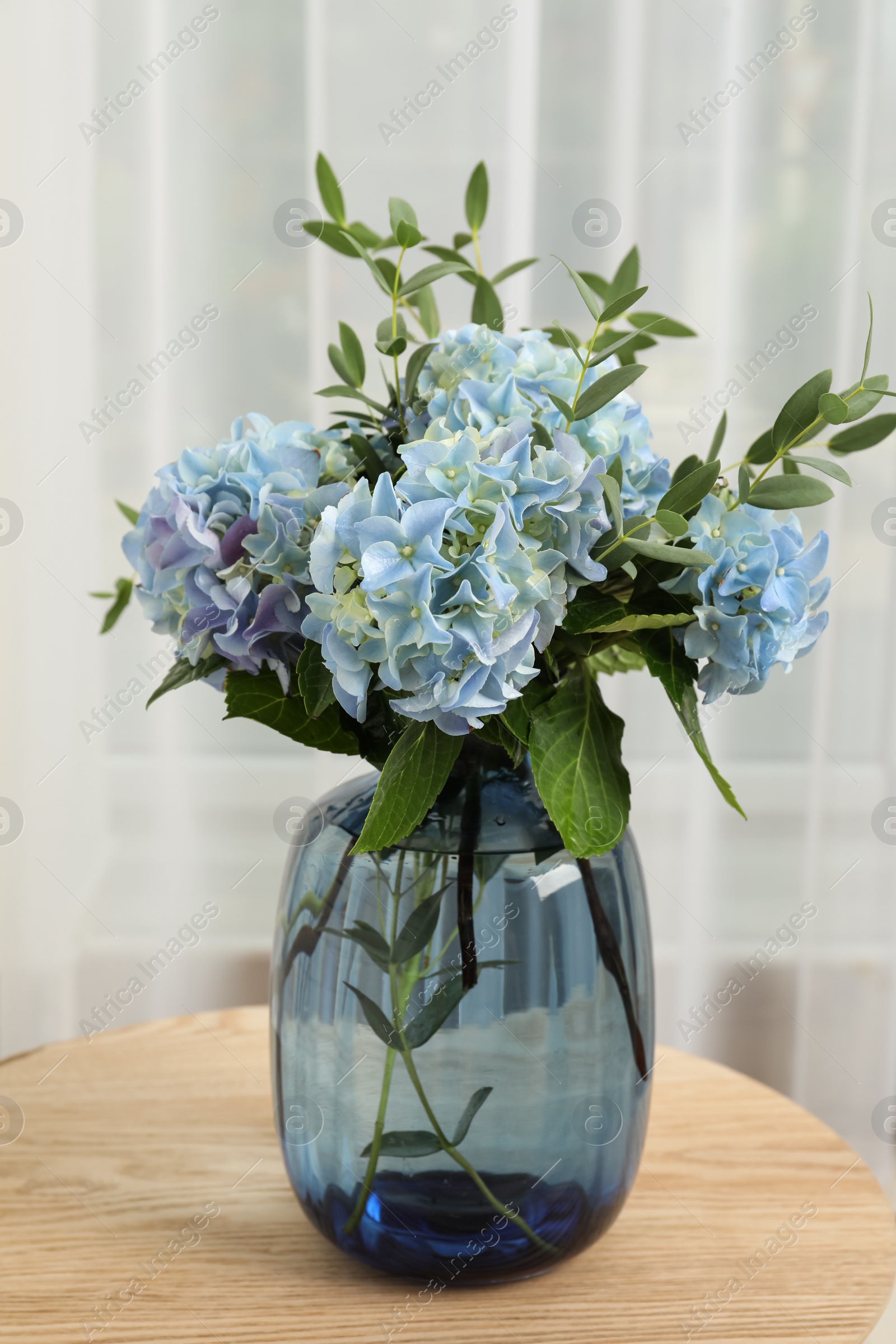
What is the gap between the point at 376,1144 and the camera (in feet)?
2.00

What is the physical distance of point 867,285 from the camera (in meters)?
1.41

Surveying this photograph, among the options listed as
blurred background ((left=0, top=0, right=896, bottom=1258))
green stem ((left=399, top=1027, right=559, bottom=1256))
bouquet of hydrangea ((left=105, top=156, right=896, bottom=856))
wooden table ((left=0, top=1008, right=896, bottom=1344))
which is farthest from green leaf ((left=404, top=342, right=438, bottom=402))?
blurred background ((left=0, top=0, right=896, bottom=1258))

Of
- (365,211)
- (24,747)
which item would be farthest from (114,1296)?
(365,211)

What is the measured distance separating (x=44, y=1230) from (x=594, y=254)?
1.13m

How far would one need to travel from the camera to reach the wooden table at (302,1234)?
2.06 feet

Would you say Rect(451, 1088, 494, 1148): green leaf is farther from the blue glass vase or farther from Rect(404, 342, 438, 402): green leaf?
Rect(404, 342, 438, 402): green leaf

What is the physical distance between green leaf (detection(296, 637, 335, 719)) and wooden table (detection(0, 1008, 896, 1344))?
0.33 meters

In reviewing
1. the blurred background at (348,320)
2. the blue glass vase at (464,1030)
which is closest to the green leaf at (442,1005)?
the blue glass vase at (464,1030)

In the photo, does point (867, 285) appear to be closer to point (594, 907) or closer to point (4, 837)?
point (594, 907)

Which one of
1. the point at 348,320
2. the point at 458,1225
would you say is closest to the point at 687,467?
the point at 458,1225

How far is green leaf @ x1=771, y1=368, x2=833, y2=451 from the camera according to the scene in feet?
1.74

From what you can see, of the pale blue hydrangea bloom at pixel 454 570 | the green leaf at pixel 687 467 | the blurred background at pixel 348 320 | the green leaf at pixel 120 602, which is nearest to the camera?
the pale blue hydrangea bloom at pixel 454 570

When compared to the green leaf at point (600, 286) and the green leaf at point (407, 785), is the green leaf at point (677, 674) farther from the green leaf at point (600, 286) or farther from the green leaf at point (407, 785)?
the green leaf at point (600, 286)

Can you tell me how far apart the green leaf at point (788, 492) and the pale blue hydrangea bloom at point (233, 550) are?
0.63ft
